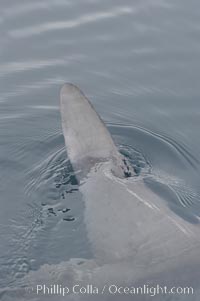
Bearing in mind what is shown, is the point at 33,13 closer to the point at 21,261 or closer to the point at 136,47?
the point at 136,47

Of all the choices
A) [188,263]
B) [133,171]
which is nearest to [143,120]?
[133,171]

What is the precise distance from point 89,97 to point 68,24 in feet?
6.13

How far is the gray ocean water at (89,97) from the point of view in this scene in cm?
625

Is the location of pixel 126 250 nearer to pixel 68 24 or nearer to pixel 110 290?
pixel 110 290

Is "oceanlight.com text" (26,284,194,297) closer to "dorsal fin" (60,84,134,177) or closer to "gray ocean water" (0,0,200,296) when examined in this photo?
"gray ocean water" (0,0,200,296)

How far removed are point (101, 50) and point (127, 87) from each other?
3.14ft

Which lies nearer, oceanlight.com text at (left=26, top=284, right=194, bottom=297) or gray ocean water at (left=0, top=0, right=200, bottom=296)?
oceanlight.com text at (left=26, top=284, right=194, bottom=297)

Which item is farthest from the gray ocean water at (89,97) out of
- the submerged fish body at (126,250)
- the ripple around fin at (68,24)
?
the submerged fish body at (126,250)

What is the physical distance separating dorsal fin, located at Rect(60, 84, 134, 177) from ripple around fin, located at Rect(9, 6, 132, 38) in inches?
124

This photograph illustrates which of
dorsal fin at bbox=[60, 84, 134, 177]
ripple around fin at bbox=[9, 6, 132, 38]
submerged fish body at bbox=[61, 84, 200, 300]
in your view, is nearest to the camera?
submerged fish body at bbox=[61, 84, 200, 300]

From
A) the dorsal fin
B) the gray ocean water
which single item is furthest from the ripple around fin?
the dorsal fin

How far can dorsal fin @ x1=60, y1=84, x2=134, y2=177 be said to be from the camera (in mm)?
6594

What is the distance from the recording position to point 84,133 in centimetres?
664

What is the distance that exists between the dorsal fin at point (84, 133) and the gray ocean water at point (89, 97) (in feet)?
1.17
